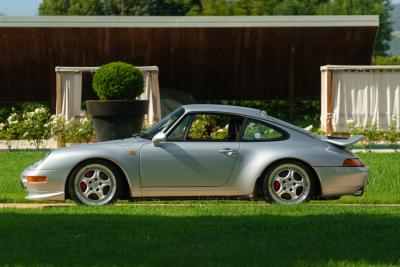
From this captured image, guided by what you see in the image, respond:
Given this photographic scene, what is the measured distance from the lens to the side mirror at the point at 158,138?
11227 millimetres

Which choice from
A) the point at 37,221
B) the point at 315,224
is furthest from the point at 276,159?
the point at 37,221

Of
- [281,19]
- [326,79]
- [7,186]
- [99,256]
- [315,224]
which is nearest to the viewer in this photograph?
[99,256]

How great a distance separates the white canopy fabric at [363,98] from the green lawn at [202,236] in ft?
44.3

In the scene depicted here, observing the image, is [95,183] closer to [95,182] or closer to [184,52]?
[95,182]

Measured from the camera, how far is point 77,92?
2406cm

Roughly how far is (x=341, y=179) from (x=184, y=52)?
55.6 feet

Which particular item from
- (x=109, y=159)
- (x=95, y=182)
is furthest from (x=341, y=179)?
(x=95, y=182)

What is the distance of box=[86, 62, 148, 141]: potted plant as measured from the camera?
65.4 feet

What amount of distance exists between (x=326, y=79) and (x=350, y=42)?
3960 mm

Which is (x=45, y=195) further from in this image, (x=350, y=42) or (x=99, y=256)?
(x=350, y=42)

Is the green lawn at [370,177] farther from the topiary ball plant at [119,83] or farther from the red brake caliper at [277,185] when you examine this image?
the topiary ball plant at [119,83]

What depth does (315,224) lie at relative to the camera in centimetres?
884

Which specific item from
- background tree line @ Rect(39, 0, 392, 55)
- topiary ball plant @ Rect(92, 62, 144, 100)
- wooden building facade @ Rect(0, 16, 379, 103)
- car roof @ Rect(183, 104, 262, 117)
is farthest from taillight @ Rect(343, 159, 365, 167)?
background tree line @ Rect(39, 0, 392, 55)

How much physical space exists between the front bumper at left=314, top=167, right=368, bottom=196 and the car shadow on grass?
159 cm
